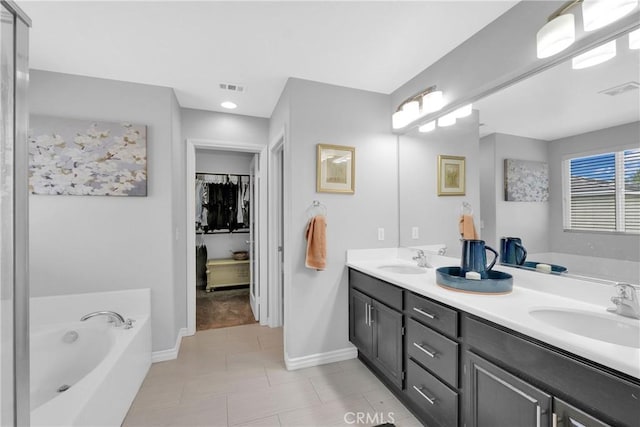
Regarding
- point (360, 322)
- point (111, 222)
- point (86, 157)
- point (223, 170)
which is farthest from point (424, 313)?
point (223, 170)

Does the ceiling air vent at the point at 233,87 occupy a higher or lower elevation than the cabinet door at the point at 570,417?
higher

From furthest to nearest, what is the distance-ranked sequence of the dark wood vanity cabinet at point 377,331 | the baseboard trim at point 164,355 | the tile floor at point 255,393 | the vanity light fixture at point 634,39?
the baseboard trim at point 164,355
the dark wood vanity cabinet at point 377,331
the tile floor at point 255,393
the vanity light fixture at point 634,39

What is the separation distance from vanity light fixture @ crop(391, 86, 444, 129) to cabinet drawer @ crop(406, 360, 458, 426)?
184cm

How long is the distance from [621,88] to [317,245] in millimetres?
1909

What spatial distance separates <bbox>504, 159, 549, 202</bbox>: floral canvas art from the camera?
5.07ft

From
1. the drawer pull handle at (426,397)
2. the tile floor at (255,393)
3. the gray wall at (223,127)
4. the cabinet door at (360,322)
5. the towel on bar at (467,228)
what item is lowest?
the tile floor at (255,393)

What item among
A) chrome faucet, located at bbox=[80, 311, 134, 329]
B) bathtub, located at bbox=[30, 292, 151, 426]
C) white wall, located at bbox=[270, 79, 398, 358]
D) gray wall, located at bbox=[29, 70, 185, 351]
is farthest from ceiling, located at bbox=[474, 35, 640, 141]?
chrome faucet, located at bbox=[80, 311, 134, 329]

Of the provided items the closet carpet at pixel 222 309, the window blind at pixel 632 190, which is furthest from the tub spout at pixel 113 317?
the window blind at pixel 632 190

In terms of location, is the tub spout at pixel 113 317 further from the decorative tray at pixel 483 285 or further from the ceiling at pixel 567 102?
the ceiling at pixel 567 102

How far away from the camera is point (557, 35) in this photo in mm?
1274

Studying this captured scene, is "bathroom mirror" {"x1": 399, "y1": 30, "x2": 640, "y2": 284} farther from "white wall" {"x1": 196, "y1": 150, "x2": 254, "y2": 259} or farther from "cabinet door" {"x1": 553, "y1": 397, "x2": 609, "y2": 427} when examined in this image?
"white wall" {"x1": 196, "y1": 150, "x2": 254, "y2": 259}

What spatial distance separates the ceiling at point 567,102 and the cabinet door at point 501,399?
1.24 m

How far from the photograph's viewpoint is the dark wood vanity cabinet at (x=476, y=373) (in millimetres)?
879

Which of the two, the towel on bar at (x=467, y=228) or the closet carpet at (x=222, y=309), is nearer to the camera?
the towel on bar at (x=467, y=228)
